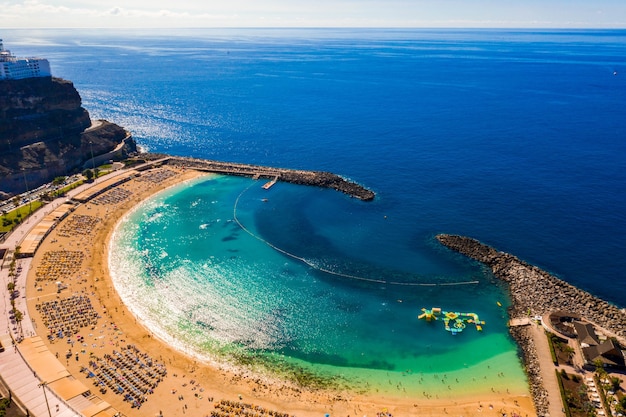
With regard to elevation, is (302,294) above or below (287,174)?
below

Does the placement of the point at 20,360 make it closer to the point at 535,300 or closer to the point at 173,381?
the point at 173,381

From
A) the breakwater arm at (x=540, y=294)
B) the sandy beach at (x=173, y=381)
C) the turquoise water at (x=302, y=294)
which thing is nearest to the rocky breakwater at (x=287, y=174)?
the turquoise water at (x=302, y=294)

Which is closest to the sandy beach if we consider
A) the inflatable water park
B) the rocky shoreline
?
the rocky shoreline

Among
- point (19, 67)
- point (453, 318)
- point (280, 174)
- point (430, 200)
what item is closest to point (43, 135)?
point (19, 67)

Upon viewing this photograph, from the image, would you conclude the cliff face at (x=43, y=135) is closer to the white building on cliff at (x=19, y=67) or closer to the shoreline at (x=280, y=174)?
the white building on cliff at (x=19, y=67)

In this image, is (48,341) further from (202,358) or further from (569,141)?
(569,141)

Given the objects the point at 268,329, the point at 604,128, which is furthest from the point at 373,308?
the point at 604,128
